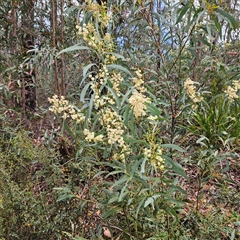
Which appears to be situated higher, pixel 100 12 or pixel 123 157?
pixel 100 12

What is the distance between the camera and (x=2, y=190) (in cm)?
171

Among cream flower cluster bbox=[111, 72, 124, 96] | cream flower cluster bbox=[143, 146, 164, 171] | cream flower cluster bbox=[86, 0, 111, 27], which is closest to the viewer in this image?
cream flower cluster bbox=[143, 146, 164, 171]

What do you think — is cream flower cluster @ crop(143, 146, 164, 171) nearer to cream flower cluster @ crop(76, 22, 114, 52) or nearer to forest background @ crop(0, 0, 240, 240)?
forest background @ crop(0, 0, 240, 240)

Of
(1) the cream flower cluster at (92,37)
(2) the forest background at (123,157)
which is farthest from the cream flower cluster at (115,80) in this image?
(1) the cream flower cluster at (92,37)

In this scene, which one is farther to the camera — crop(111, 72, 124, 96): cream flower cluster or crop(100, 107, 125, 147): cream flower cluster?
crop(111, 72, 124, 96): cream flower cluster

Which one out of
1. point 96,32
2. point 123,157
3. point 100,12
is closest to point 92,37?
point 96,32

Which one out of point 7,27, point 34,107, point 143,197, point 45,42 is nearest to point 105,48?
point 143,197

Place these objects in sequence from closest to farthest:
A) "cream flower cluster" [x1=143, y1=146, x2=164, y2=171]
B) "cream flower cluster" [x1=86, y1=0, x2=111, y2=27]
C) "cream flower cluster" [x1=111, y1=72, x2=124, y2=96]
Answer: "cream flower cluster" [x1=143, y1=146, x2=164, y2=171], "cream flower cluster" [x1=86, y1=0, x2=111, y2=27], "cream flower cluster" [x1=111, y1=72, x2=124, y2=96]

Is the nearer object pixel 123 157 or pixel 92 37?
pixel 92 37

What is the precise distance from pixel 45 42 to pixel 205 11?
5.61ft

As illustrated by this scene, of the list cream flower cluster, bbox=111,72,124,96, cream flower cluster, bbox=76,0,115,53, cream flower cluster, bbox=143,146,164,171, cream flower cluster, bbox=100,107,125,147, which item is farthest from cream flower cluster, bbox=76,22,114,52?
cream flower cluster, bbox=143,146,164,171

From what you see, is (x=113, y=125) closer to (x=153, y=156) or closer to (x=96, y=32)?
(x=153, y=156)

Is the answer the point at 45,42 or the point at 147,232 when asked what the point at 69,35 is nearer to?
the point at 45,42

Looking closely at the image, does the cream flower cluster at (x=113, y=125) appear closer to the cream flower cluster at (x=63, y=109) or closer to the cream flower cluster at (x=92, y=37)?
the cream flower cluster at (x=63, y=109)
